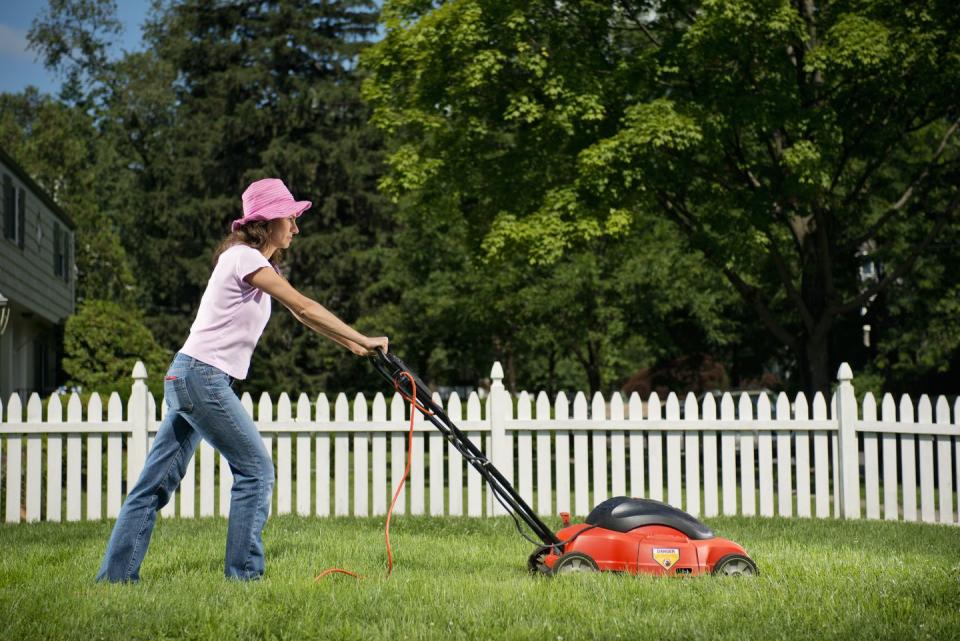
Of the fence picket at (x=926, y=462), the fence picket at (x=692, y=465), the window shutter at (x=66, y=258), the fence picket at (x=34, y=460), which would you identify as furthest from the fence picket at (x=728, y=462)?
the window shutter at (x=66, y=258)

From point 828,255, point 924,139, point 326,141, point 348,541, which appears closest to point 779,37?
point 828,255

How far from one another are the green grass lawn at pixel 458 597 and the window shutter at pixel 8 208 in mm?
13584

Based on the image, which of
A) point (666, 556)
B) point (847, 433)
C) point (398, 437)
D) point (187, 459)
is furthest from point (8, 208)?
point (666, 556)

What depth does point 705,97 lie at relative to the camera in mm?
13930

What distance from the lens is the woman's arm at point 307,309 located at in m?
4.94

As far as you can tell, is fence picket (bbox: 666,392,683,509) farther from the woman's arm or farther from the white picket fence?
the woman's arm

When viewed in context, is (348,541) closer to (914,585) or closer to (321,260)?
(914,585)

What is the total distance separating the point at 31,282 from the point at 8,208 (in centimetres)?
269

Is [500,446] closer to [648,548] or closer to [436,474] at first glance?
[436,474]

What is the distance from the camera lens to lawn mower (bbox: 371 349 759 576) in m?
5.36

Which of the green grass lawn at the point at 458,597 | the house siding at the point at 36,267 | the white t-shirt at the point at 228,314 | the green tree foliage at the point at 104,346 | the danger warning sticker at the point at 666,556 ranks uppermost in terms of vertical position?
the house siding at the point at 36,267

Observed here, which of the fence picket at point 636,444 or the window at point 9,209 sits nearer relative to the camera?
the fence picket at point 636,444

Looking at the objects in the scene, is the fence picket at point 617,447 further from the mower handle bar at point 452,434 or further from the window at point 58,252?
the window at point 58,252

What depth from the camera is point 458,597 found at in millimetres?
4945
